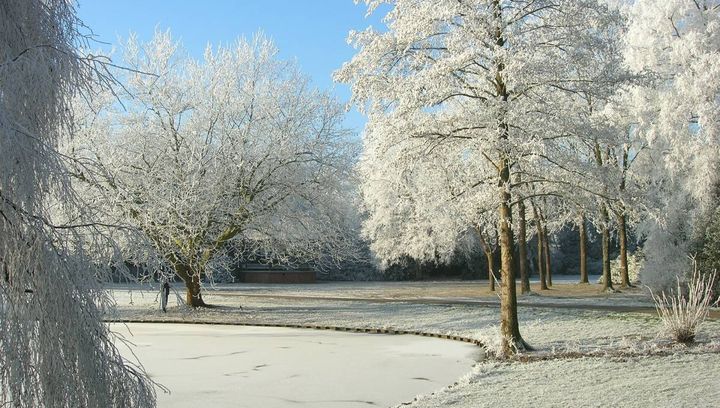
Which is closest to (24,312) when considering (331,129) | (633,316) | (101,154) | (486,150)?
(486,150)

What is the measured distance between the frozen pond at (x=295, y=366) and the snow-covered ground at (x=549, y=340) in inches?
25.9

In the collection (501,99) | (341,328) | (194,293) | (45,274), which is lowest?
(341,328)

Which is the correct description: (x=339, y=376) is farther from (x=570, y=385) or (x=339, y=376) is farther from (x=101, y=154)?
(x=101, y=154)

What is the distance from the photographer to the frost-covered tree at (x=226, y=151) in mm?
19016

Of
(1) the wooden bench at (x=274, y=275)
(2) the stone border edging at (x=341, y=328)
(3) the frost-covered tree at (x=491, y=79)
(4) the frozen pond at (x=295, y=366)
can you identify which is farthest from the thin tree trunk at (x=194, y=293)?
(1) the wooden bench at (x=274, y=275)

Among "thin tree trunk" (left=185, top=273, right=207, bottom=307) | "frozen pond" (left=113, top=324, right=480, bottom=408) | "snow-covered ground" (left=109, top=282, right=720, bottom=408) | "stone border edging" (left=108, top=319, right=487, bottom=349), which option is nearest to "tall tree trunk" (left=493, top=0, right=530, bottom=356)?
"snow-covered ground" (left=109, top=282, right=720, bottom=408)

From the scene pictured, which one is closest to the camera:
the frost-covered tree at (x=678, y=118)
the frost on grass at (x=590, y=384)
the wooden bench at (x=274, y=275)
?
the frost on grass at (x=590, y=384)

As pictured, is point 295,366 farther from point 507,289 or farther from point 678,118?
point 678,118

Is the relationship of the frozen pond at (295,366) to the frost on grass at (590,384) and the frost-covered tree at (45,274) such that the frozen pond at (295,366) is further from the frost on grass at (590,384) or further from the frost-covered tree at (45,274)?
the frost-covered tree at (45,274)

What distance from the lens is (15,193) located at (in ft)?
12.1

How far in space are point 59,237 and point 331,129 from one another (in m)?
18.4

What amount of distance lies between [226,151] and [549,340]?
35.1 feet

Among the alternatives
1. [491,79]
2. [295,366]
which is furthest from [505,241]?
[295,366]

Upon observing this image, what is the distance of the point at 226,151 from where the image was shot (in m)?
20.0
